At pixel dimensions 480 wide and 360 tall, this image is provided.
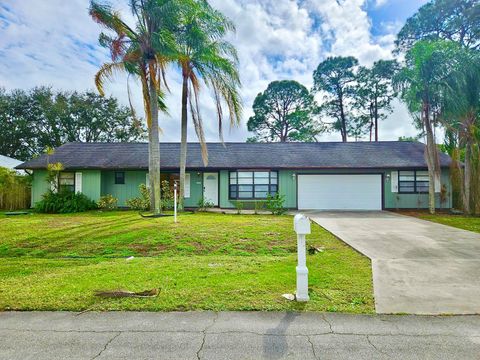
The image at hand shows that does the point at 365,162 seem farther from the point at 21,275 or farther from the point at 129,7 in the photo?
the point at 21,275

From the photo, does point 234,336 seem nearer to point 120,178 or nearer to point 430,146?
point 430,146

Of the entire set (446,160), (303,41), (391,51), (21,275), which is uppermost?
(391,51)

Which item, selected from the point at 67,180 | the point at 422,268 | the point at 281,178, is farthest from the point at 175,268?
the point at 67,180

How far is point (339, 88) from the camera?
30.0m

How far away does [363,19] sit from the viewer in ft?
41.5

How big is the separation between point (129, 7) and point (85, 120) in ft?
81.6

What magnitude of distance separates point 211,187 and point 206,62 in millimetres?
7268

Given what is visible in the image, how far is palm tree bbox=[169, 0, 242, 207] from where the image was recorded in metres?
11.6

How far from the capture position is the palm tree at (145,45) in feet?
35.3

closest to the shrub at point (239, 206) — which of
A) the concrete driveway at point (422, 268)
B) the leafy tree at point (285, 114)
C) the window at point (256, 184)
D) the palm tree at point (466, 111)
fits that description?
the window at point (256, 184)

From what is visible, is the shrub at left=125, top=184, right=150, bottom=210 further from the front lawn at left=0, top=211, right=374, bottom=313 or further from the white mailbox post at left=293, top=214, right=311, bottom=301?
the white mailbox post at left=293, top=214, right=311, bottom=301

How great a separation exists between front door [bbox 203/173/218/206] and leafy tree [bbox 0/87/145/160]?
1654 centimetres

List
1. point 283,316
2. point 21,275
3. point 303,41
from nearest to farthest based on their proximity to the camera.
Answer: point 283,316
point 21,275
point 303,41

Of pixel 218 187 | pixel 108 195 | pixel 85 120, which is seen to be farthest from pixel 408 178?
pixel 85 120
